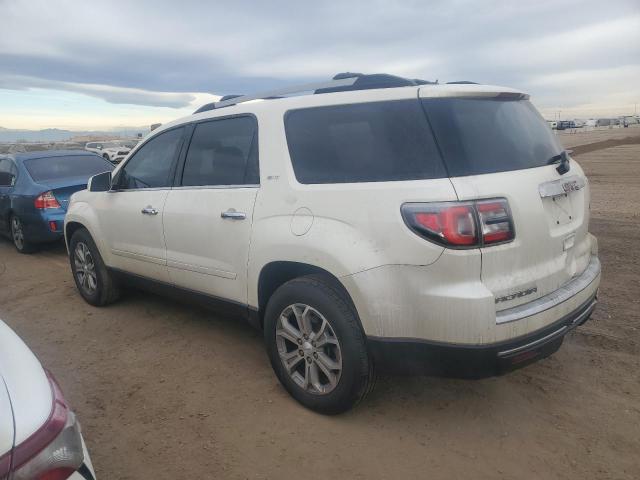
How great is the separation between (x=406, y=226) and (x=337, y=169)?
1.95ft

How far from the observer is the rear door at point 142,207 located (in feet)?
13.1

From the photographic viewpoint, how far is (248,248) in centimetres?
317

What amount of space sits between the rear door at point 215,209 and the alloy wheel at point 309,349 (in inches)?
17.8

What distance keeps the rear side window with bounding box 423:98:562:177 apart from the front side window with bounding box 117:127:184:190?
2257 mm

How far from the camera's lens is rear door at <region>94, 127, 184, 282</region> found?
3980mm

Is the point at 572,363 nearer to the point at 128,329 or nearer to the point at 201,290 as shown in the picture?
the point at 201,290

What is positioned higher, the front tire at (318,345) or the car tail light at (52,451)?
the car tail light at (52,451)

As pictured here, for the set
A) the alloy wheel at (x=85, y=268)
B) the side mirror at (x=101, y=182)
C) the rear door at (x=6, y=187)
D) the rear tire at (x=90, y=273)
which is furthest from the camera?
the rear door at (x=6, y=187)

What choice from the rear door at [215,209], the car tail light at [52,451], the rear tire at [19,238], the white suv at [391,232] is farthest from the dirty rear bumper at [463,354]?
the rear tire at [19,238]

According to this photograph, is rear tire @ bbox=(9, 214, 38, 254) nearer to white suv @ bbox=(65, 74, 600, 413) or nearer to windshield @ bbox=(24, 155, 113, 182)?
windshield @ bbox=(24, 155, 113, 182)

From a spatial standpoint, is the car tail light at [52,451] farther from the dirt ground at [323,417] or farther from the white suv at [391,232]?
the white suv at [391,232]

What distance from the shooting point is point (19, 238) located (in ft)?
25.2

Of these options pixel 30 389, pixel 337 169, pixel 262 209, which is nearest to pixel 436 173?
pixel 337 169

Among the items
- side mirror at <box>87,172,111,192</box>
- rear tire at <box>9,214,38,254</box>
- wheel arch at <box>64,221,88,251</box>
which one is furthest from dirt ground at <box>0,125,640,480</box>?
rear tire at <box>9,214,38,254</box>
